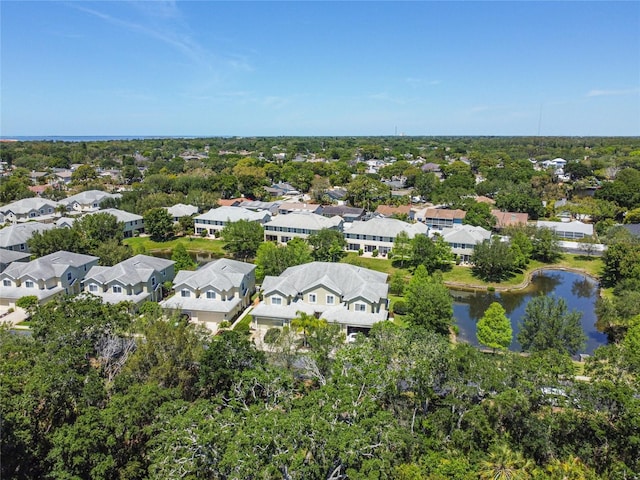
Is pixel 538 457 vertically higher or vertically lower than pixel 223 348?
lower

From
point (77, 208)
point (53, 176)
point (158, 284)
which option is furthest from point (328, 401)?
point (53, 176)

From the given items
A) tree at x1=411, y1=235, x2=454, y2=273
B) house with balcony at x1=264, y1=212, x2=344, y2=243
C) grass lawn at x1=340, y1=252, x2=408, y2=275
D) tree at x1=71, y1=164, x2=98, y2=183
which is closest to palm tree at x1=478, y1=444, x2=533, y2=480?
tree at x1=411, y1=235, x2=454, y2=273

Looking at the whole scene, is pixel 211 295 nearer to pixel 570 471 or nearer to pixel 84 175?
pixel 570 471

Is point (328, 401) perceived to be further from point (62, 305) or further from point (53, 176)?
point (53, 176)

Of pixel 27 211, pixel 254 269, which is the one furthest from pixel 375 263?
pixel 27 211

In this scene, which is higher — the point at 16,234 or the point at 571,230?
the point at 16,234
